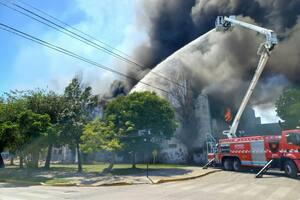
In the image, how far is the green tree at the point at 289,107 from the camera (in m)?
41.8

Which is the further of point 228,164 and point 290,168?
point 228,164

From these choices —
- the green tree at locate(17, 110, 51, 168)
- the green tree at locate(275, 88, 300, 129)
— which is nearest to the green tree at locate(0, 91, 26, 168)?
the green tree at locate(17, 110, 51, 168)

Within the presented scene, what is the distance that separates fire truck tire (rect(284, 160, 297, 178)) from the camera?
768 inches

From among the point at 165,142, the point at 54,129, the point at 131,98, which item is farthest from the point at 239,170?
the point at 165,142

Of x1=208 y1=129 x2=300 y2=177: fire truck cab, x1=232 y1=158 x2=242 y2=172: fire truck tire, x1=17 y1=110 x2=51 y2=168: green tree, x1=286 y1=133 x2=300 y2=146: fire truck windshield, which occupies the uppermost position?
x1=17 y1=110 x2=51 y2=168: green tree

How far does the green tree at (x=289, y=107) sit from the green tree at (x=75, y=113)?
90.3 feet

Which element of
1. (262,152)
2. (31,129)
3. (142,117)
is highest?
(142,117)

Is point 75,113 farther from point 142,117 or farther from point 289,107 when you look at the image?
point 289,107

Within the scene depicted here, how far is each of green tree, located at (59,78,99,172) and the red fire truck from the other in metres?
12.3

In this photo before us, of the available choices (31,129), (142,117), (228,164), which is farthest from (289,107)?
(31,129)

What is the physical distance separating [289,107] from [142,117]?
26.2 m

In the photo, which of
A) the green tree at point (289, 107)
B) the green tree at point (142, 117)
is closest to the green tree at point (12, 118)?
the green tree at point (142, 117)

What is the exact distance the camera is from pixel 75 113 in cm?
2833

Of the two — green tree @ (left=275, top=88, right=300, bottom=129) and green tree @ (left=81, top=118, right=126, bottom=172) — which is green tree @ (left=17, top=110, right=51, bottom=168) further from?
green tree @ (left=275, top=88, right=300, bottom=129)
